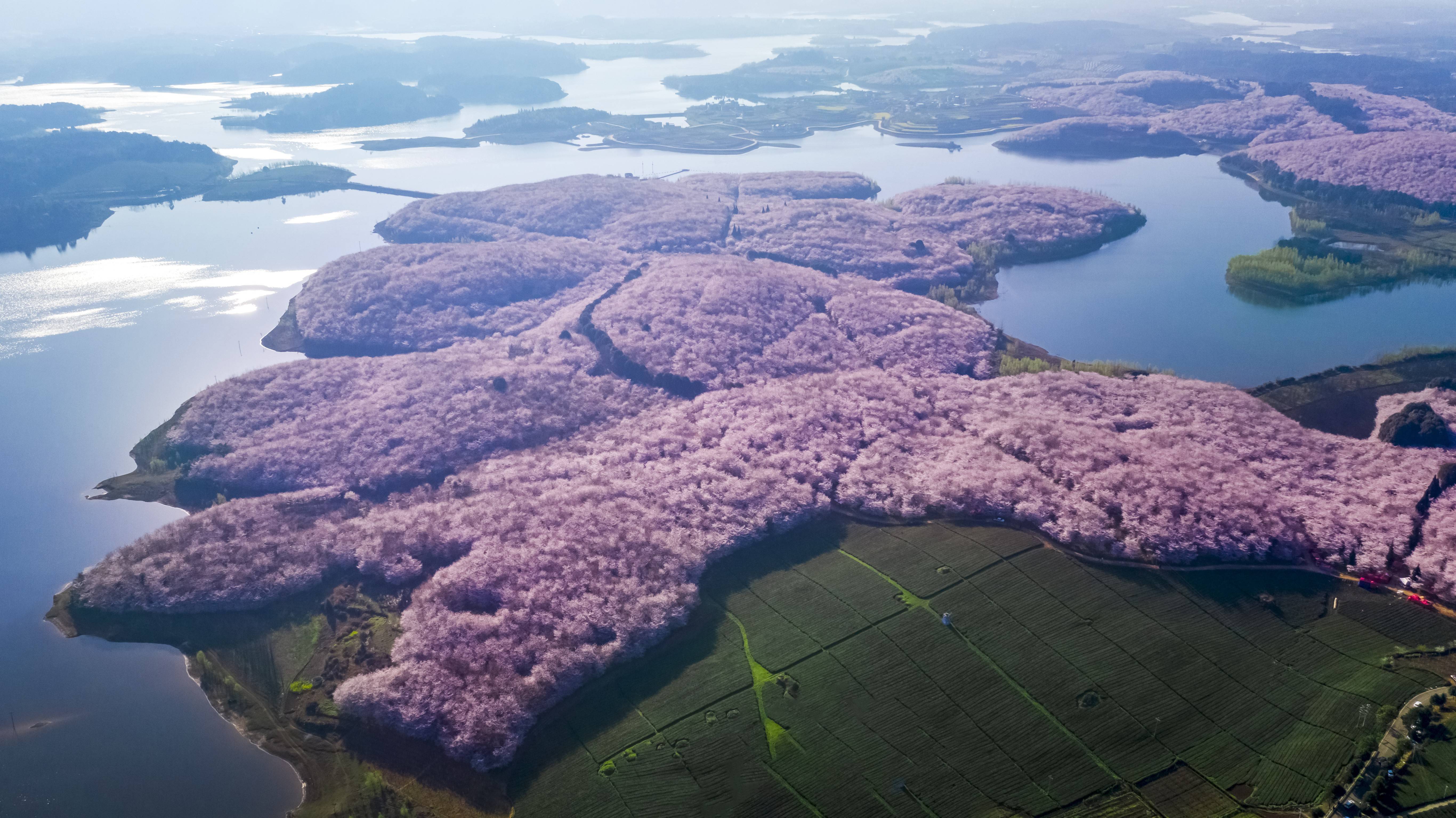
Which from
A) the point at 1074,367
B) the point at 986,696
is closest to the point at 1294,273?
the point at 1074,367

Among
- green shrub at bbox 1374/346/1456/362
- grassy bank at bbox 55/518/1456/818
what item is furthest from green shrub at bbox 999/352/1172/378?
grassy bank at bbox 55/518/1456/818

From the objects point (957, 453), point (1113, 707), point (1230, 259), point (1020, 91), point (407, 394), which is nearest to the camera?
point (1113, 707)

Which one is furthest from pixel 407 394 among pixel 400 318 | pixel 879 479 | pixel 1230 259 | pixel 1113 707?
pixel 1230 259

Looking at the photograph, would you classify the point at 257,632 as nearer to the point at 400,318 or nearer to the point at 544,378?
the point at 544,378

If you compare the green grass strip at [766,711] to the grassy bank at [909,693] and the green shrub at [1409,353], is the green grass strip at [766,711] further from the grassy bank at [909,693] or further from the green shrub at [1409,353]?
the green shrub at [1409,353]

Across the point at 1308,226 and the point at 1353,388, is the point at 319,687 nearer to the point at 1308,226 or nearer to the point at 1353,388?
the point at 1353,388
